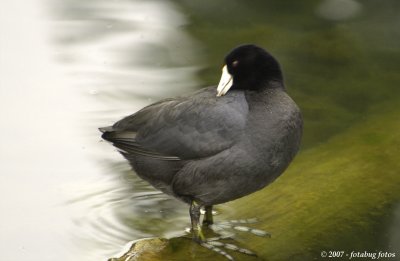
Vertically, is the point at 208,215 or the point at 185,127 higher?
the point at 185,127

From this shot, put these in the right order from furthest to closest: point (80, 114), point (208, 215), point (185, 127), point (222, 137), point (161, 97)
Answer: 1. point (161, 97)
2. point (80, 114)
3. point (208, 215)
4. point (185, 127)
5. point (222, 137)

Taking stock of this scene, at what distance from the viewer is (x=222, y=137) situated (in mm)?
4195

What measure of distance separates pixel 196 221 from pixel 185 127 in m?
0.47

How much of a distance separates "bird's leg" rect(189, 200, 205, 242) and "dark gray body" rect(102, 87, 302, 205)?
37 mm

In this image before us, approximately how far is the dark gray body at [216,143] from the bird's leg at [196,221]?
4 centimetres

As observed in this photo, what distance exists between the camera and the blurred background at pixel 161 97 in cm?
454

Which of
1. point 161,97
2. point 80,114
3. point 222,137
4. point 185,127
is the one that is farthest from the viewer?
point 161,97

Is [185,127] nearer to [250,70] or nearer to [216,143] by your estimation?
[216,143]

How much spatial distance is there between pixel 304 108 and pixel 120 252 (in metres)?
2.01

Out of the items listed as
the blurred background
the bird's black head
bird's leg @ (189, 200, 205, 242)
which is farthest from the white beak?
the blurred background

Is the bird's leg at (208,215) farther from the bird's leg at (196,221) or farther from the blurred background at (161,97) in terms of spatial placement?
the bird's leg at (196,221)

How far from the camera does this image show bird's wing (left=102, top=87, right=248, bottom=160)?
4.21 metres

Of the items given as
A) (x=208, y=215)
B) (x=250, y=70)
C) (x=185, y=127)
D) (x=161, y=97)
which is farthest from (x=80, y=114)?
(x=250, y=70)

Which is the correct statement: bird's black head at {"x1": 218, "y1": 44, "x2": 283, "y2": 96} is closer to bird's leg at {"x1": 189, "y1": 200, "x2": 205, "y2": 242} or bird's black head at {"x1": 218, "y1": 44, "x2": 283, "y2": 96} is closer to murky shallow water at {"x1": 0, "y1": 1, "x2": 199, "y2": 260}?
bird's leg at {"x1": 189, "y1": 200, "x2": 205, "y2": 242}
